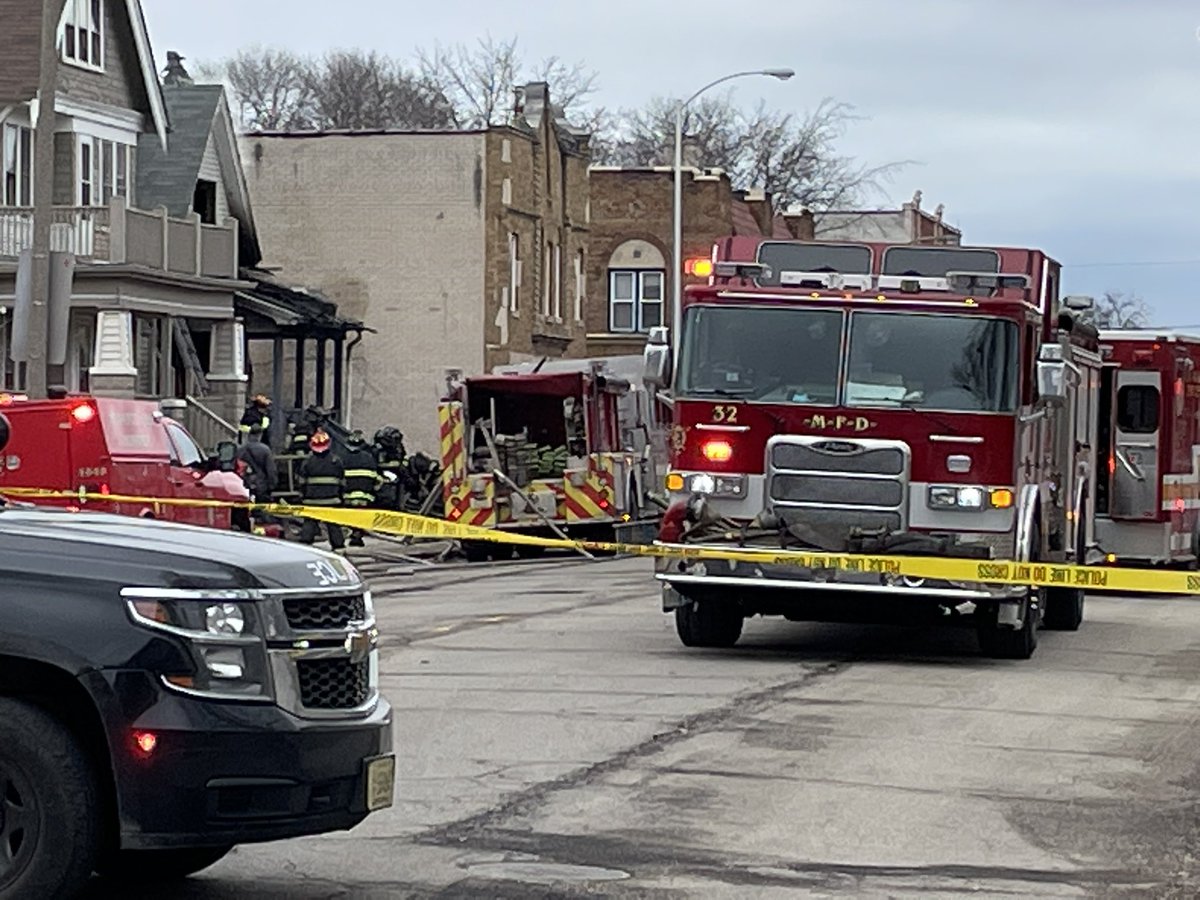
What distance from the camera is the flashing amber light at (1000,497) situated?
15117mm

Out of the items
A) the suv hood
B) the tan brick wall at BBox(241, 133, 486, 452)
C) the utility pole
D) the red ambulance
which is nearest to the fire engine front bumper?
the red ambulance

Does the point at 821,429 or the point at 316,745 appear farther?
the point at 821,429

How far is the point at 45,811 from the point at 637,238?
5521cm

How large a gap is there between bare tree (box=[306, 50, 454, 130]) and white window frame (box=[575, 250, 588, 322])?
3175 cm

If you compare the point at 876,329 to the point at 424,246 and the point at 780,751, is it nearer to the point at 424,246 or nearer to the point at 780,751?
the point at 780,751

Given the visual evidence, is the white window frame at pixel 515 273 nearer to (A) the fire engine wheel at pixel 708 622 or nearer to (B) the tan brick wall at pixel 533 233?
(B) the tan brick wall at pixel 533 233

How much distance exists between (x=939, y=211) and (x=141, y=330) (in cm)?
4713

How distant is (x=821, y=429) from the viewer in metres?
15.2

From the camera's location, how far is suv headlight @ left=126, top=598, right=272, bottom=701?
22.0 feet

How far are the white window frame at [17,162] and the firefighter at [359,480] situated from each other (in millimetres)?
9151

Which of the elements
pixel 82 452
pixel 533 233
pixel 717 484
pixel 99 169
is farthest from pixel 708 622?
pixel 533 233

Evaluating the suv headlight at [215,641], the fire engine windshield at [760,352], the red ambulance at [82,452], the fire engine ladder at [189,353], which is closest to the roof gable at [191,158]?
the fire engine ladder at [189,353]

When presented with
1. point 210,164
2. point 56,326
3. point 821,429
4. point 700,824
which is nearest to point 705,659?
point 821,429

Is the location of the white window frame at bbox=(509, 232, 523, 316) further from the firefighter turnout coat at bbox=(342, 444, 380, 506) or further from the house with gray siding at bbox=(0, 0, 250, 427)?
the firefighter turnout coat at bbox=(342, 444, 380, 506)
